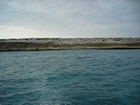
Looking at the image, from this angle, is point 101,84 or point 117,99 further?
point 101,84

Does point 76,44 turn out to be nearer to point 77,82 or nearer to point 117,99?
point 77,82

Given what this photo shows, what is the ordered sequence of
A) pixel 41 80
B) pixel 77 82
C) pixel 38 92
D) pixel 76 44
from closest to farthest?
pixel 38 92 < pixel 77 82 < pixel 41 80 < pixel 76 44

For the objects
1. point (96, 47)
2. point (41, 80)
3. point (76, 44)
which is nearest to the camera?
point (41, 80)

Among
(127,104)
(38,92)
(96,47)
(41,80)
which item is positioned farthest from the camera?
(96,47)

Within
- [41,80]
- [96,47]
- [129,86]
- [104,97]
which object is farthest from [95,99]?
[96,47]

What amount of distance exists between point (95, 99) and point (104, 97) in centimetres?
80

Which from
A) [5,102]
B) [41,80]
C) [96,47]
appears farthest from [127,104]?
[96,47]

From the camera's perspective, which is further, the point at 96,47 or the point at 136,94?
the point at 96,47

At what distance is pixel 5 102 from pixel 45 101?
291 centimetres

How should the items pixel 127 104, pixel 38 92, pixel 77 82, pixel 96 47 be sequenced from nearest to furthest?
1. pixel 127 104
2. pixel 38 92
3. pixel 77 82
4. pixel 96 47

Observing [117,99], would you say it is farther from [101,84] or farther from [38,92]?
[38,92]

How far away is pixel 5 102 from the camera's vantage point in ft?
40.4

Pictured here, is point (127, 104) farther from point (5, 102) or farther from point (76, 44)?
point (76, 44)

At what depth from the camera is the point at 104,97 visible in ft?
41.6
